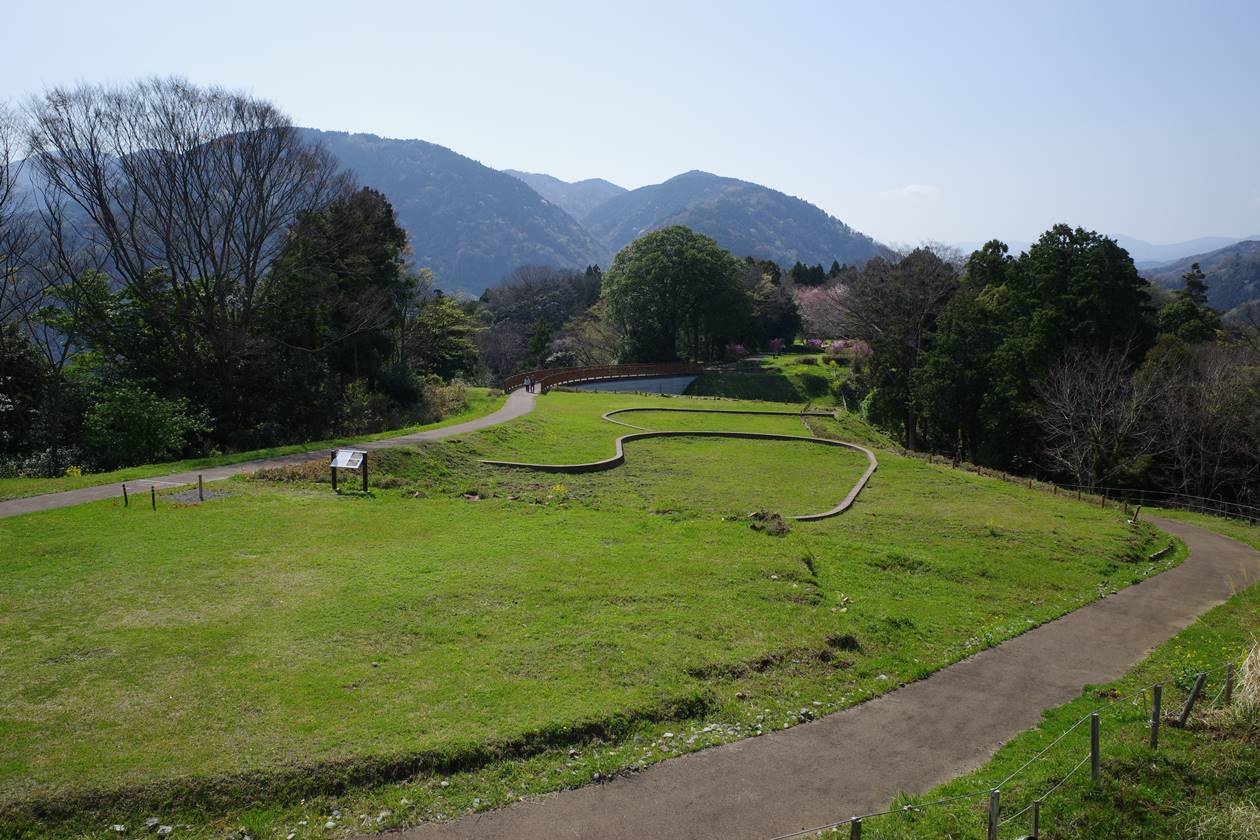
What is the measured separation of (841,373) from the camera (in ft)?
216

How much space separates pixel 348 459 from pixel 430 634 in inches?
346

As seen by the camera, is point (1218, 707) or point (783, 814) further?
point (1218, 707)

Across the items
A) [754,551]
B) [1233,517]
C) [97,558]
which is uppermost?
[97,558]

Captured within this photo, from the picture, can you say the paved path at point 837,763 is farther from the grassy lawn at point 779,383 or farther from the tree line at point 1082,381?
the grassy lawn at point 779,383

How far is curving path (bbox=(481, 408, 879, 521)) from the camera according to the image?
2389 centimetres

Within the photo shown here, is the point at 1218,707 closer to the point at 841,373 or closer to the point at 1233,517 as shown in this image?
the point at 1233,517

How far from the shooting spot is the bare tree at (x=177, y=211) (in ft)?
86.8

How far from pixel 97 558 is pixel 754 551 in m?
12.1

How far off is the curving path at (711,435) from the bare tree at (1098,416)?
1009cm

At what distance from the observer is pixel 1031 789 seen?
792cm

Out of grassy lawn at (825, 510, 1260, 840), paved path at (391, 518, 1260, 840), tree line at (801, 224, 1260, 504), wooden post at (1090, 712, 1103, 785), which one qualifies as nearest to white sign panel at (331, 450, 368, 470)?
paved path at (391, 518, 1260, 840)

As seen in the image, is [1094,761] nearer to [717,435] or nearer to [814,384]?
[717,435]

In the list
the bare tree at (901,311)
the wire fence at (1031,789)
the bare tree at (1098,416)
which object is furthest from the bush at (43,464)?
the bare tree at (901,311)

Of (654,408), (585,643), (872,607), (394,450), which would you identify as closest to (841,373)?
(654,408)
